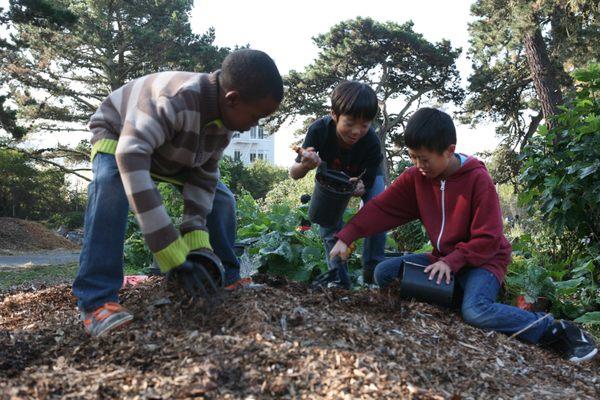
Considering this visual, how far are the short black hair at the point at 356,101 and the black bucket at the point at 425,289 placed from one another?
0.92 meters

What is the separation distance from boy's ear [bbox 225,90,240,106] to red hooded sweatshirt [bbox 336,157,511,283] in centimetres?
118

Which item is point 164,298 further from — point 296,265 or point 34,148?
point 34,148

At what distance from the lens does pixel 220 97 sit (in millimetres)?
2488

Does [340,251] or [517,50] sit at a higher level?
[517,50]

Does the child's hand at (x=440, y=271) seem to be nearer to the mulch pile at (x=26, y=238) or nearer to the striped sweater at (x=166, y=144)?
the striped sweater at (x=166, y=144)

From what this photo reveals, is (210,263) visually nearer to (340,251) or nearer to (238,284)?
(238,284)

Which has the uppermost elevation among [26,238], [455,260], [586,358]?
[455,260]

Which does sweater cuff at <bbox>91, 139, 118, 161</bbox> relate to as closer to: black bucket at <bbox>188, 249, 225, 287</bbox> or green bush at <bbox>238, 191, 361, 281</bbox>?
black bucket at <bbox>188, 249, 225, 287</bbox>

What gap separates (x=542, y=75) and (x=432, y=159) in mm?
11137

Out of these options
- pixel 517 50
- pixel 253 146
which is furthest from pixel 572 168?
pixel 253 146

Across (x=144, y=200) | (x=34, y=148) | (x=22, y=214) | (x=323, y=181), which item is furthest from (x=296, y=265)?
(x=34, y=148)

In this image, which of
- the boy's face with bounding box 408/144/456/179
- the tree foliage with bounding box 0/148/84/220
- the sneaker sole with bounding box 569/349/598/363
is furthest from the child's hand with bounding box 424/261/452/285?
the tree foliage with bounding box 0/148/84/220

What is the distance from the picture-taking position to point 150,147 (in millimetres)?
2266

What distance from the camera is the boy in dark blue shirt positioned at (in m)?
3.29
